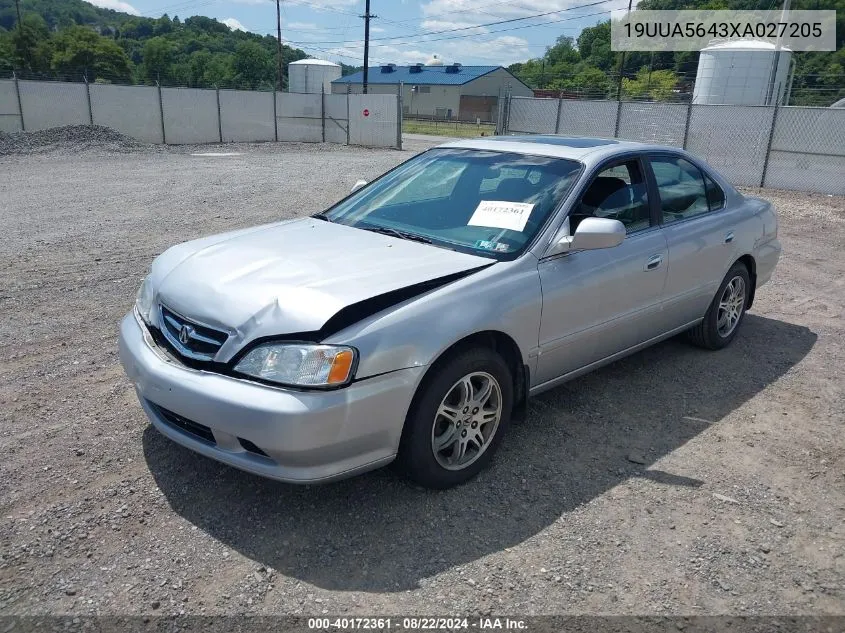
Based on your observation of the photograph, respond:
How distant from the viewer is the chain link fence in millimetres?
15703

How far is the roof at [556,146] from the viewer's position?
4.21 m

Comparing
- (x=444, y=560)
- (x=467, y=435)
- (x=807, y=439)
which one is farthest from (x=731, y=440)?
(x=444, y=560)

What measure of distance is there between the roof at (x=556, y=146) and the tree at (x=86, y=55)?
7407 cm

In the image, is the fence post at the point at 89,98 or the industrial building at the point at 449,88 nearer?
the fence post at the point at 89,98

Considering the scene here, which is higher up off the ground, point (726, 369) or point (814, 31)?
point (814, 31)

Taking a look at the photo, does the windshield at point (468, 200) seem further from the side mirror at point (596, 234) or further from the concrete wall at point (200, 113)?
the concrete wall at point (200, 113)

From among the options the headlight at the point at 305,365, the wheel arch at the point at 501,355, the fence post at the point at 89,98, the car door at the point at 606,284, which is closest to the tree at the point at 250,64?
the fence post at the point at 89,98

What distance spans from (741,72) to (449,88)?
55313mm

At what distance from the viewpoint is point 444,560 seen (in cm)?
287

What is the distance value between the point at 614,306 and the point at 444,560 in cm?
196

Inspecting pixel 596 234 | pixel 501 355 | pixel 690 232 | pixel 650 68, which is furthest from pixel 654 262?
pixel 650 68

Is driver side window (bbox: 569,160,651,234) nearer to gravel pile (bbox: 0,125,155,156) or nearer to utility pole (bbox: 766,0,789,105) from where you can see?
gravel pile (bbox: 0,125,155,156)

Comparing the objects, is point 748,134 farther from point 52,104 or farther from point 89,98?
point 52,104

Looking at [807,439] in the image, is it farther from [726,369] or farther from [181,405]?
[181,405]
